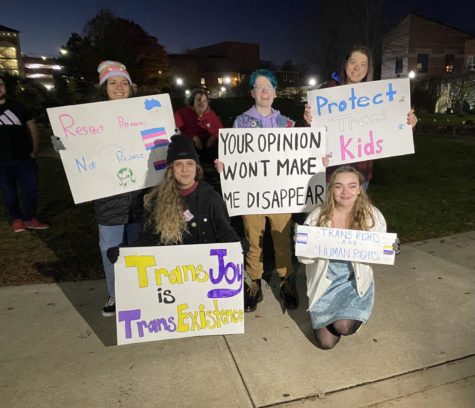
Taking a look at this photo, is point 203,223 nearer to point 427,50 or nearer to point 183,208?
point 183,208

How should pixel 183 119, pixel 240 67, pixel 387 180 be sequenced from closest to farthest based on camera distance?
pixel 183 119 < pixel 387 180 < pixel 240 67

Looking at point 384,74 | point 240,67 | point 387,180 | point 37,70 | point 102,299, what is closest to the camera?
point 102,299

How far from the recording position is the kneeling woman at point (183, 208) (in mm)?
2705

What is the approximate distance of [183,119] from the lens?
14.0 feet

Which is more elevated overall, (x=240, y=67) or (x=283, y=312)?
(x=240, y=67)

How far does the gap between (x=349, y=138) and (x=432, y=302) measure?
150cm

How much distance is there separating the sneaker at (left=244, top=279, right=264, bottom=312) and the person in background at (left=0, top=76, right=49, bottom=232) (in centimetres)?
339

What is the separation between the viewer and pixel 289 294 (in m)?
3.27

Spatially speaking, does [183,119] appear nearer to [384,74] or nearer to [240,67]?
[384,74]

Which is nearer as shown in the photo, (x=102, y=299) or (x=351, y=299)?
(x=351, y=299)

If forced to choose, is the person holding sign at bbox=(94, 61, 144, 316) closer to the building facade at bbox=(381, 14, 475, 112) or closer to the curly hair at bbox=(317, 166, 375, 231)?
the curly hair at bbox=(317, 166, 375, 231)

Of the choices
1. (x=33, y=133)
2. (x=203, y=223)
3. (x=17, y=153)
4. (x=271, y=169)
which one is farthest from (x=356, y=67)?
(x=17, y=153)

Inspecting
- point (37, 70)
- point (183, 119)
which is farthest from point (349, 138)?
point (37, 70)

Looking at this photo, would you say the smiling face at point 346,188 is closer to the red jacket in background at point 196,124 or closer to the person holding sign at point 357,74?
the person holding sign at point 357,74
